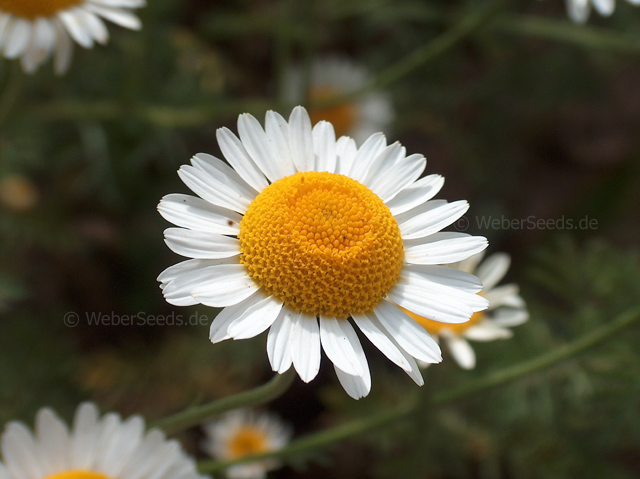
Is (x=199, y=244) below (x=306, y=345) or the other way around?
the other way around

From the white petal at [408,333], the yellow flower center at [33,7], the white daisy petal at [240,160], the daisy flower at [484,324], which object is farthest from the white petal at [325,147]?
the yellow flower center at [33,7]

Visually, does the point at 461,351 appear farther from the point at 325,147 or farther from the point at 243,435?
the point at 243,435

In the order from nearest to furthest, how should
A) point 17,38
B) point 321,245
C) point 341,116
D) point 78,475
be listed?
point 321,245 < point 78,475 < point 17,38 < point 341,116

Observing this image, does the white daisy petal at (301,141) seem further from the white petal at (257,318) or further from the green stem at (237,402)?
the green stem at (237,402)

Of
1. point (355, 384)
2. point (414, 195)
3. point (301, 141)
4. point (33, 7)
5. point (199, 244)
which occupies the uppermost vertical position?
point (33, 7)

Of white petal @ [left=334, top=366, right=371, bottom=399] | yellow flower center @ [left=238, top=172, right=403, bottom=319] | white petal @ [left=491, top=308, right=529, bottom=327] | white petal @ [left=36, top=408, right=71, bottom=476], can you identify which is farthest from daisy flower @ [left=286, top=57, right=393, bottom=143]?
white petal @ [left=334, top=366, right=371, bottom=399]

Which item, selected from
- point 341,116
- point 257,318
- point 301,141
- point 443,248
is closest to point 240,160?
point 301,141

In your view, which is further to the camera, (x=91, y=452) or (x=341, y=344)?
(x=91, y=452)
